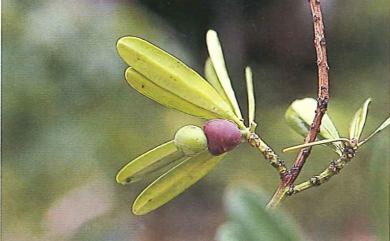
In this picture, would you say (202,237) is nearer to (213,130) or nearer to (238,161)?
(238,161)

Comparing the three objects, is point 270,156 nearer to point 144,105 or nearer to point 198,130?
point 198,130

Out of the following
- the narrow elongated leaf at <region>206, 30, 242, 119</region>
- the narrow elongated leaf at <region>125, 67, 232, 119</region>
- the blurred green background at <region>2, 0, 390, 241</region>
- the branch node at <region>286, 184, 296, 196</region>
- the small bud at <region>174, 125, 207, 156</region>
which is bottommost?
the blurred green background at <region>2, 0, 390, 241</region>

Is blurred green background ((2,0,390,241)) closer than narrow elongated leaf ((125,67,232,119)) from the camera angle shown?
No

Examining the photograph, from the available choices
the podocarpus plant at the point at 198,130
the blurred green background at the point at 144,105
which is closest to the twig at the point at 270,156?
the podocarpus plant at the point at 198,130

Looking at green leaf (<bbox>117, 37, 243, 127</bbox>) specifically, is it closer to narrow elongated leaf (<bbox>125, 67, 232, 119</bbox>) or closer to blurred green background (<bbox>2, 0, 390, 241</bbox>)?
narrow elongated leaf (<bbox>125, 67, 232, 119</bbox>)

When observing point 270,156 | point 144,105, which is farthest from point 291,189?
point 144,105

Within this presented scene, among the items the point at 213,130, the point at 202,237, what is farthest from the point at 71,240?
the point at 213,130

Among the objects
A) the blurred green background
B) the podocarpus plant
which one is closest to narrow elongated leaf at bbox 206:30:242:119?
the podocarpus plant
